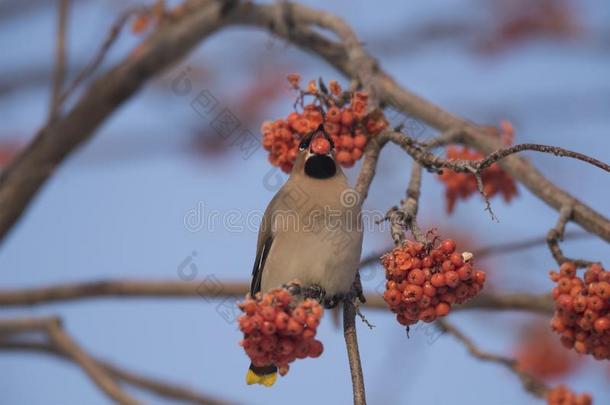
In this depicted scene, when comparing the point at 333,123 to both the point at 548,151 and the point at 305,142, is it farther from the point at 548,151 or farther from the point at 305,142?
the point at 548,151

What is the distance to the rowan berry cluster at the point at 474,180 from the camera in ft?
13.5

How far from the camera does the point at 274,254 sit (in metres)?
3.61

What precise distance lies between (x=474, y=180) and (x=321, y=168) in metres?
0.77

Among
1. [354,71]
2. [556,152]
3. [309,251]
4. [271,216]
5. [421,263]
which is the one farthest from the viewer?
[354,71]

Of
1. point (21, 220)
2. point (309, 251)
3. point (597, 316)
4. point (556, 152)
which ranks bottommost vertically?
point (597, 316)

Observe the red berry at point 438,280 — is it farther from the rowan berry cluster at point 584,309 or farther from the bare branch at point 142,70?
the bare branch at point 142,70

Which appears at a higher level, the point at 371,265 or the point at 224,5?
the point at 224,5

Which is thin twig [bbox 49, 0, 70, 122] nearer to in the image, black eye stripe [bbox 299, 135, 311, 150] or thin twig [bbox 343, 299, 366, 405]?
black eye stripe [bbox 299, 135, 311, 150]

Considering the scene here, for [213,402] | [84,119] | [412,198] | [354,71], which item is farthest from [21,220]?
[412,198]

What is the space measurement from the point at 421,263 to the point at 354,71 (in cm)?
169

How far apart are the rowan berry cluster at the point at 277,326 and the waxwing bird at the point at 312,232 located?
0.79 metres

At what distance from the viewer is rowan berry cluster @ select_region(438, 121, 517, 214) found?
13.5ft

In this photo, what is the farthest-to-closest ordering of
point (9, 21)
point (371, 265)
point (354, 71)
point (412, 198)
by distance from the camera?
point (9, 21), point (371, 265), point (354, 71), point (412, 198)

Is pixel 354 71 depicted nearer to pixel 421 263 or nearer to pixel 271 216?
pixel 271 216
